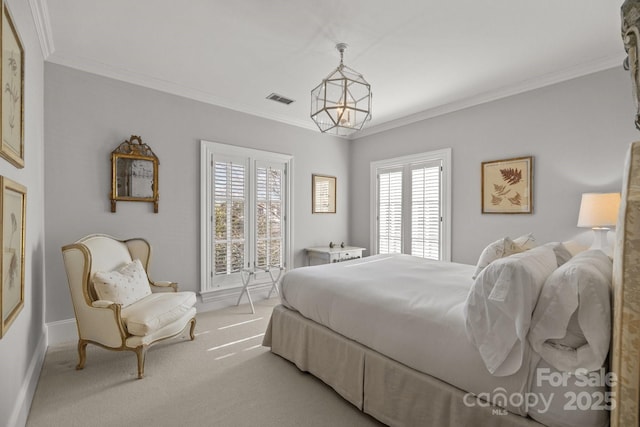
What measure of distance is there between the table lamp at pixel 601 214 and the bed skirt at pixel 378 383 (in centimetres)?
218

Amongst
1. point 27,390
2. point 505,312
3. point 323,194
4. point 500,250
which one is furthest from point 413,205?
point 27,390

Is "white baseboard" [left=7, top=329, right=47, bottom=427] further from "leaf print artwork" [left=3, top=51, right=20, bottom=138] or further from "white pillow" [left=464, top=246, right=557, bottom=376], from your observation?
"white pillow" [left=464, top=246, right=557, bottom=376]

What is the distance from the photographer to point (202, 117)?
4.06 meters

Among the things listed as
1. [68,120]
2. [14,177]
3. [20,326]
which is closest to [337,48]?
[14,177]

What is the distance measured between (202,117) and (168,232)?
1.55 metres

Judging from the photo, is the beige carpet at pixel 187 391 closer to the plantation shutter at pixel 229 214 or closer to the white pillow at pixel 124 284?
the white pillow at pixel 124 284

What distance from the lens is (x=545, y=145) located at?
3490mm

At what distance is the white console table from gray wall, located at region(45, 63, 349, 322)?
1.72m

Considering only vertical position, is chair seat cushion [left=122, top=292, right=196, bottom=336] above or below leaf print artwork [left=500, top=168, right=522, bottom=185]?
below

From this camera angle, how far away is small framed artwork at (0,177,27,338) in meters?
1.49

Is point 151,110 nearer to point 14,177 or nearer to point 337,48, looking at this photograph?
point 14,177

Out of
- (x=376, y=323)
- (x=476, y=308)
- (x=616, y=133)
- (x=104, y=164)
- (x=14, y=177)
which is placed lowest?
(x=376, y=323)

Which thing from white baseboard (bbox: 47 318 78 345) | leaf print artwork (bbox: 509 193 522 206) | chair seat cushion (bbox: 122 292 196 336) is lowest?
white baseboard (bbox: 47 318 78 345)

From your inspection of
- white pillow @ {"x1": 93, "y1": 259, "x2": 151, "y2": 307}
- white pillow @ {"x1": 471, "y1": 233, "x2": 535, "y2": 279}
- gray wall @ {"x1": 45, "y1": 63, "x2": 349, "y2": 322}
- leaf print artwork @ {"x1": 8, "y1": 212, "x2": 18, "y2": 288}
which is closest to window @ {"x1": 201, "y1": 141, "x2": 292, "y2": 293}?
gray wall @ {"x1": 45, "y1": 63, "x2": 349, "y2": 322}
